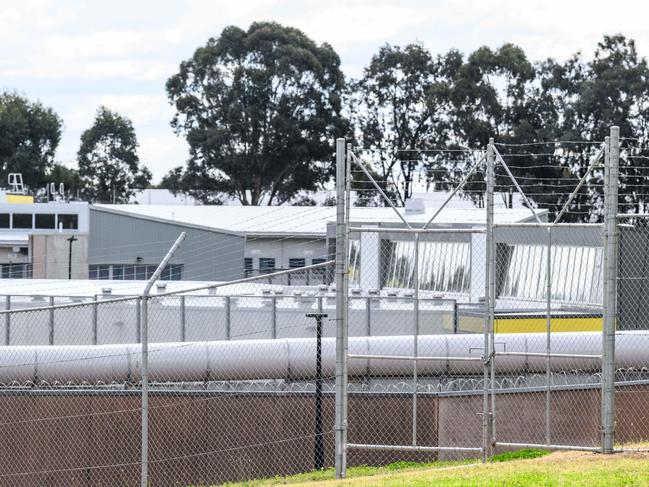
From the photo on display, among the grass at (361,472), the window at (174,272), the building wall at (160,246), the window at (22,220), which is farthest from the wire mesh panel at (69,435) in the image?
the window at (22,220)

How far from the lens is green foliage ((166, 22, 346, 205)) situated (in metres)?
75.2

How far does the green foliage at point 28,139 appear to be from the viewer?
85.7 metres

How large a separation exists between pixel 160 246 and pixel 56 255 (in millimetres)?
8127

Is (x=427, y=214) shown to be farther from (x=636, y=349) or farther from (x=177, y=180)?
(x=177, y=180)

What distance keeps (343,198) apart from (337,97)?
63.2 metres

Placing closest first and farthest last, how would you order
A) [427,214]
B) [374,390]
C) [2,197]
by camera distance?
[374,390]
[427,214]
[2,197]

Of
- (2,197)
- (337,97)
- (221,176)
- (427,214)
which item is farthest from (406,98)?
(427,214)

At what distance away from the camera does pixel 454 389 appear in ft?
57.9

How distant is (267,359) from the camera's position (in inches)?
688

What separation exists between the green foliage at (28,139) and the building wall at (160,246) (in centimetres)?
3460

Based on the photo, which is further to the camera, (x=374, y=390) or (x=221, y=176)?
(x=221, y=176)

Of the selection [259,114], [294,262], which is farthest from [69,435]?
[259,114]

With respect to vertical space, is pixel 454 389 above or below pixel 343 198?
below

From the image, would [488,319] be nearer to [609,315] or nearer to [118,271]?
[609,315]
